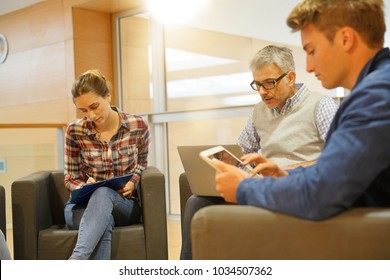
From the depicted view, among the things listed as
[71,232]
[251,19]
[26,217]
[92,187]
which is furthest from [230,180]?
[251,19]

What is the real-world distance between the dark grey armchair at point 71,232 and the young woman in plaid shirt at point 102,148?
9 cm

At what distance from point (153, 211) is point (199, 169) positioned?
0.62m

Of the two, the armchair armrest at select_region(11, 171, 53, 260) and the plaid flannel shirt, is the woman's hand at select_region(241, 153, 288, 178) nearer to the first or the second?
the plaid flannel shirt

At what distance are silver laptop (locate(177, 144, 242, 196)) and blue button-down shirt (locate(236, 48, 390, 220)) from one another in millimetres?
795

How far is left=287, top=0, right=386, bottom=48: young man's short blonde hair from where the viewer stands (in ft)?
4.37

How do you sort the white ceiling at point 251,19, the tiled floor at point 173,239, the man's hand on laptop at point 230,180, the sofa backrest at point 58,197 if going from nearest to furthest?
the man's hand on laptop at point 230,180 → the sofa backrest at point 58,197 → the tiled floor at point 173,239 → the white ceiling at point 251,19

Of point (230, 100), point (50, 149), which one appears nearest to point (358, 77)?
point (230, 100)

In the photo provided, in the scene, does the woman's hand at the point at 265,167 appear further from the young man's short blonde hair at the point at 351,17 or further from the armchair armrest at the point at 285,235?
the young man's short blonde hair at the point at 351,17

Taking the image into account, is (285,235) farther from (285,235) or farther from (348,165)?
(348,165)

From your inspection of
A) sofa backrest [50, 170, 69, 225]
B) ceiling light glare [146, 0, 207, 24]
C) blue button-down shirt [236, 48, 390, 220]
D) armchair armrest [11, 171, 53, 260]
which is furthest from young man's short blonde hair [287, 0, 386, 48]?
ceiling light glare [146, 0, 207, 24]

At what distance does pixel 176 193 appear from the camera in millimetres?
5105

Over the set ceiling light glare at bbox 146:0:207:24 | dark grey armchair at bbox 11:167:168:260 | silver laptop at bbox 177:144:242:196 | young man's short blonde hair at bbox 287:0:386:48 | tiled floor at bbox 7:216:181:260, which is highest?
ceiling light glare at bbox 146:0:207:24

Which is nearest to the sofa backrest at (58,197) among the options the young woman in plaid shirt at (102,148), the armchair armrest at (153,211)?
the young woman in plaid shirt at (102,148)

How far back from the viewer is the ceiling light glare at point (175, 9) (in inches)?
185
